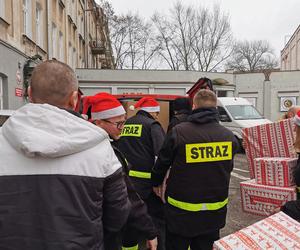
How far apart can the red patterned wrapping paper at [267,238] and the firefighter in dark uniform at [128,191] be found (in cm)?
50

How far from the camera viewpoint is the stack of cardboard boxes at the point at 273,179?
3.64 m

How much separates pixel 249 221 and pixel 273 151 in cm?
173

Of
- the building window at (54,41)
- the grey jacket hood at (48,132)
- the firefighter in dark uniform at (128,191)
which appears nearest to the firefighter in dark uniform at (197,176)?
the firefighter in dark uniform at (128,191)

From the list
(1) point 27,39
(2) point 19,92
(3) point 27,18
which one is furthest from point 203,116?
(3) point 27,18

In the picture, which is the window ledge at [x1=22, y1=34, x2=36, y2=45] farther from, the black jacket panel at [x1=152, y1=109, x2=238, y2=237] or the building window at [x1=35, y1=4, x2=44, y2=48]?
the black jacket panel at [x1=152, y1=109, x2=238, y2=237]

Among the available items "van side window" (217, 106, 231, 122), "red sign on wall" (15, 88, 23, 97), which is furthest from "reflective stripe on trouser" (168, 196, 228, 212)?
"van side window" (217, 106, 231, 122)

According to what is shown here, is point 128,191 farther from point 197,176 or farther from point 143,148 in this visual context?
point 143,148

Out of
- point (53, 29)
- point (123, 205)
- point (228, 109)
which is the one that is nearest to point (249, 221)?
point (123, 205)

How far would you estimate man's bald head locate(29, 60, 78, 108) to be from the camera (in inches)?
66.4

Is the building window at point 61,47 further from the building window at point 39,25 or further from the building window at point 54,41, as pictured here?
the building window at point 39,25

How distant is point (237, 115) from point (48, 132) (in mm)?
14708

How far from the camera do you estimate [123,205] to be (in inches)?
70.1

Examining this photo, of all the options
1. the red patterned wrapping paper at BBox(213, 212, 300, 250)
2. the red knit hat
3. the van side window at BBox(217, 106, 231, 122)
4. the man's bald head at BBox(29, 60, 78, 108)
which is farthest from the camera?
the van side window at BBox(217, 106, 231, 122)

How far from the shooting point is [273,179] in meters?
3.80
